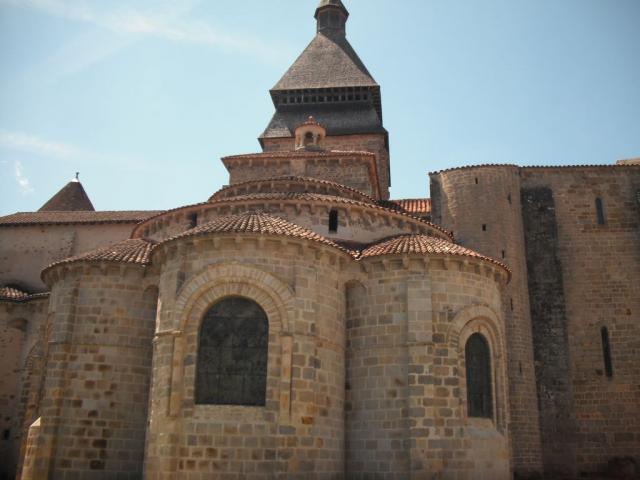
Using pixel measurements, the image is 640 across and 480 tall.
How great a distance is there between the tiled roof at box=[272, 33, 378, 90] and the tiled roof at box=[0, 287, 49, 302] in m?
16.2

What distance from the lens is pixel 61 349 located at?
1596 cm

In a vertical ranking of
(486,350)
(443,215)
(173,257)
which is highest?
(443,215)

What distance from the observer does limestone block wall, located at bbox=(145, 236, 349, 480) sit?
13.1 meters

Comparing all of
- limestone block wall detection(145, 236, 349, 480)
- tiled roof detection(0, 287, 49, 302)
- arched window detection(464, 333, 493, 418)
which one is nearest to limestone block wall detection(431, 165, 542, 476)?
arched window detection(464, 333, 493, 418)

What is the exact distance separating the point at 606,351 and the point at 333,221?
11.7m

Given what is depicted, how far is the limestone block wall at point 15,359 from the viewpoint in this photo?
23172 mm

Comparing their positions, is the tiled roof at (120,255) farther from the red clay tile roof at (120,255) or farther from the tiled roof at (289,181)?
the tiled roof at (289,181)

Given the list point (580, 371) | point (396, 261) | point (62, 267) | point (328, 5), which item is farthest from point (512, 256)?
point (328, 5)

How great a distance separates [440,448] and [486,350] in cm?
301

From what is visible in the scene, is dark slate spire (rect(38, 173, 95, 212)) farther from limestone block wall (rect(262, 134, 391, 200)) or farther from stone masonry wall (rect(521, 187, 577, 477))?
stone masonry wall (rect(521, 187, 577, 477))

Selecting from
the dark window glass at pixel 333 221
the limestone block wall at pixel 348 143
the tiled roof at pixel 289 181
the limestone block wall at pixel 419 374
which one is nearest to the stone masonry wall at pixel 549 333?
the limestone block wall at pixel 419 374

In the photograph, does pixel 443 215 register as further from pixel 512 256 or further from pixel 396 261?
pixel 396 261

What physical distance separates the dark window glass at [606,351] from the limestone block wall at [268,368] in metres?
11.9

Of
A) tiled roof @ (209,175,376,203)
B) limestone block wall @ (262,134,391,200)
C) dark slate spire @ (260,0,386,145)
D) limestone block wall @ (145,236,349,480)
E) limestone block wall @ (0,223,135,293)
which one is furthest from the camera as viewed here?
dark slate spire @ (260,0,386,145)
